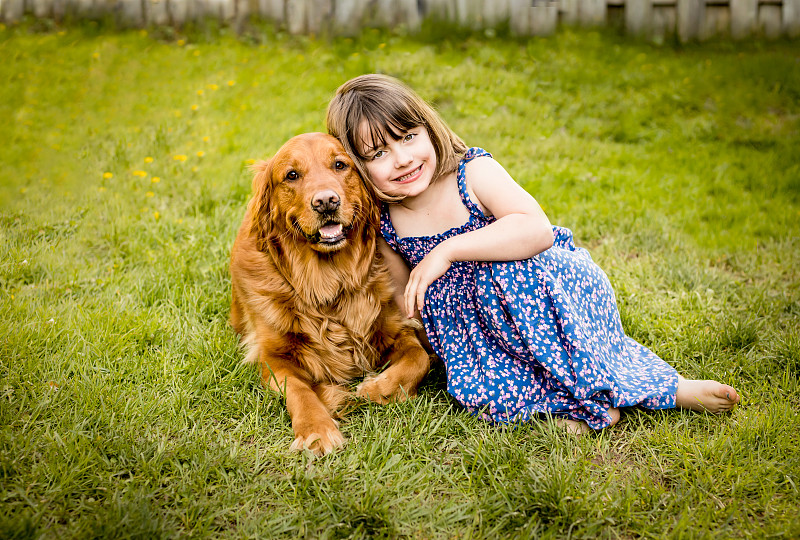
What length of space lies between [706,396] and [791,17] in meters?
6.04

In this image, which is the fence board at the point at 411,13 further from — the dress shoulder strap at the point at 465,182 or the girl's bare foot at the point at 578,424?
the girl's bare foot at the point at 578,424

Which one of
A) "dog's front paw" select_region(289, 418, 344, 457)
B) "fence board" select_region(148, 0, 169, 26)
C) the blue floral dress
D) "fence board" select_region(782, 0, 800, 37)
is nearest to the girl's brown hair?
the blue floral dress

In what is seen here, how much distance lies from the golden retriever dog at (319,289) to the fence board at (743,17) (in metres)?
5.86

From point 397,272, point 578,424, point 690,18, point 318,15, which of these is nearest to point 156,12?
point 318,15

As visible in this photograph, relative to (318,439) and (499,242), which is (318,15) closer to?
(499,242)

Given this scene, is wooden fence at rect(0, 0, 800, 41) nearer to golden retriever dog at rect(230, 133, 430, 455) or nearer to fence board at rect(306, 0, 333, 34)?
fence board at rect(306, 0, 333, 34)

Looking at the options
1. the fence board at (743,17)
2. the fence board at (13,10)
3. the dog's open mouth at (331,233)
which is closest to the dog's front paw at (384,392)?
the dog's open mouth at (331,233)

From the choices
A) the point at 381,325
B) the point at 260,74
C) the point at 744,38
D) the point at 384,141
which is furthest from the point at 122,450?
the point at 744,38

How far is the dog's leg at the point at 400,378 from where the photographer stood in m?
2.42

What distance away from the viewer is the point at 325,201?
2.32 m

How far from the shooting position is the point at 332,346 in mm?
2635

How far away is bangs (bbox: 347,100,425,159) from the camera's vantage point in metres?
2.42

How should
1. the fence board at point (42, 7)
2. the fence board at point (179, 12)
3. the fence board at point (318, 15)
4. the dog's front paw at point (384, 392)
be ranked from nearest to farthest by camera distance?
the dog's front paw at point (384, 392) → the fence board at point (318, 15) → the fence board at point (179, 12) → the fence board at point (42, 7)

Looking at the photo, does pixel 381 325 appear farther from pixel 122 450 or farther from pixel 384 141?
pixel 122 450
